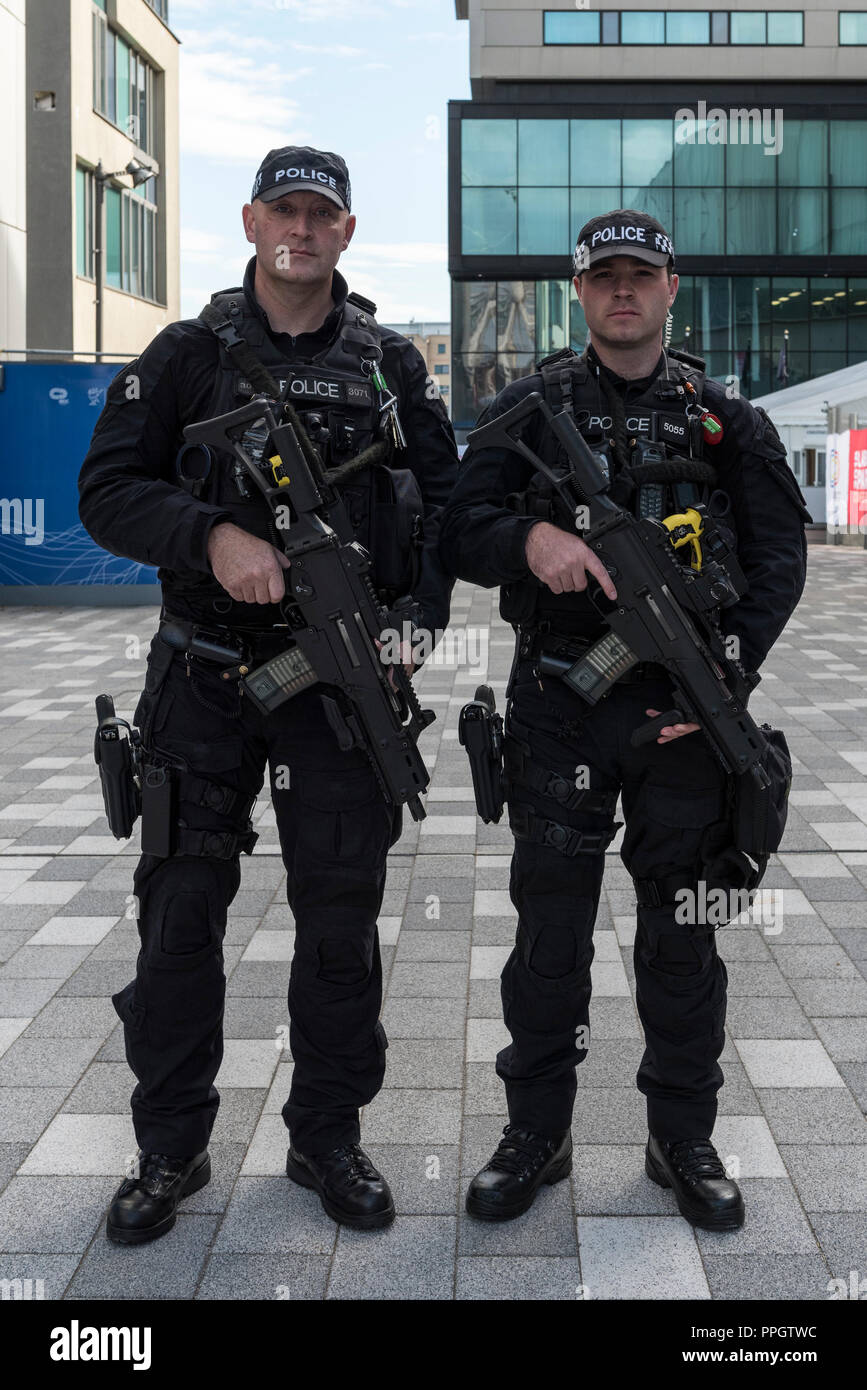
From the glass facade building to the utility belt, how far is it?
3628cm

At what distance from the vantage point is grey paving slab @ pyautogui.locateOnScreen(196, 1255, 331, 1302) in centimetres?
267

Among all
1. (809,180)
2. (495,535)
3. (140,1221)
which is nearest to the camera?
(140,1221)

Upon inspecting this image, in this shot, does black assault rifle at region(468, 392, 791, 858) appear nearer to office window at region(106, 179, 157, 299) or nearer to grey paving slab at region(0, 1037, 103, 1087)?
grey paving slab at region(0, 1037, 103, 1087)

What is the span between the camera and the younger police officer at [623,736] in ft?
10.0

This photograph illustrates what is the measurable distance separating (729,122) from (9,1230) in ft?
141

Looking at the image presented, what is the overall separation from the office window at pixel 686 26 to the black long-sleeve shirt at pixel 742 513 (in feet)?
138

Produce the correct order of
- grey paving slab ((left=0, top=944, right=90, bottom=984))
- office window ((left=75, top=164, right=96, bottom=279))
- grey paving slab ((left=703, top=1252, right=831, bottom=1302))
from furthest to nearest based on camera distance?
1. office window ((left=75, top=164, right=96, bottom=279))
2. grey paving slab ((left=0, top=944, right=90, bottom=984))
3. grey paving slab ((left=703, top=1252, right=831, bottom=1302))

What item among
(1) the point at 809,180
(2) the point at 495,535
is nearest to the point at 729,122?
(1) the point at 809,180

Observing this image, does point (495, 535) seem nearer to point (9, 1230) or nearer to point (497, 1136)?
point (497, 1136)

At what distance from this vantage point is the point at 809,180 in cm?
3966

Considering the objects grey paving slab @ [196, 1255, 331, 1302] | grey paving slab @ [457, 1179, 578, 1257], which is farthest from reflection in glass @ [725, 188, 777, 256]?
grey paving slab @ [196, 1255, 331, 1302]

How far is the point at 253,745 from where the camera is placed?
3.09 metres

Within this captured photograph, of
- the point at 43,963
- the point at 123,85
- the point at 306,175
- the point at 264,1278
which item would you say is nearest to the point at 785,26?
the point at 123,85
